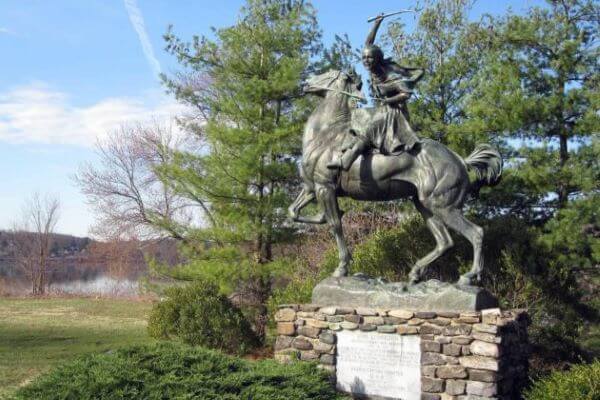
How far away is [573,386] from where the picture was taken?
18.5 ft

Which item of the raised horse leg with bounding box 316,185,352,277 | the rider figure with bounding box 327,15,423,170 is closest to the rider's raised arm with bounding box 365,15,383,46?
the rider figure with bounding box 327,15,423,170

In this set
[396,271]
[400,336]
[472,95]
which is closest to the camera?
[400,336]

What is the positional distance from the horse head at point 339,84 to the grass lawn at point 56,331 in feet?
14.1

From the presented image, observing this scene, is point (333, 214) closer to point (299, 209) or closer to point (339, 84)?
point (299, 209)

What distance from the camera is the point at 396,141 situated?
23.1ft

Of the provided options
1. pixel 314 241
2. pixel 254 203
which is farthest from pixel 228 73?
pixel 314 241

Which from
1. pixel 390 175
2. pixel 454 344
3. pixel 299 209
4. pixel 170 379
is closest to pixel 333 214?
pixel 299 209

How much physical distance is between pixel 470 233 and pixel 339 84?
245cm

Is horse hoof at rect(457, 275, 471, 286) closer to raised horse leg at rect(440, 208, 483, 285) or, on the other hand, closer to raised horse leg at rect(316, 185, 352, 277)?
raised horse leg at rect(440, 208, 483, 285)

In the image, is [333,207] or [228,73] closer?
[333,207]

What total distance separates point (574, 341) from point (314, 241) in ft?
21.6

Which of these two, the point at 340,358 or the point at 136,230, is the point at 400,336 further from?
the point at 136,230

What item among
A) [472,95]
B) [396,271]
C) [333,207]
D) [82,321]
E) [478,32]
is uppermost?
[478,32]

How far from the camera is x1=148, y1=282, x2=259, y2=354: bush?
9.91m
